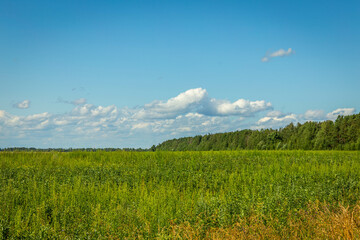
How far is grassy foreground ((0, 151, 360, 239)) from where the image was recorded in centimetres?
646

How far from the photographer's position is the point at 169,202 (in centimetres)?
843

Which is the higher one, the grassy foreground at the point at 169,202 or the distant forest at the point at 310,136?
the distant forest at the point at 310,136

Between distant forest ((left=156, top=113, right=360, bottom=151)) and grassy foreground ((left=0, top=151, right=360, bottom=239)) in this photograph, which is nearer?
grassy foreground ((left=0, top=151, right=360, bottom=239))

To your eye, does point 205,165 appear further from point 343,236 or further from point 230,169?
point 343,236

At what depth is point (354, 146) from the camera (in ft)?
120

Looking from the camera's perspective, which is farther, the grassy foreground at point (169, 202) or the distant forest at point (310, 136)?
the distant forest at point (310, 136)

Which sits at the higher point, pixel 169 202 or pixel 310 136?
pixel 310 136

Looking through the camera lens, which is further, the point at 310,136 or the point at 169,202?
the point at 310,136

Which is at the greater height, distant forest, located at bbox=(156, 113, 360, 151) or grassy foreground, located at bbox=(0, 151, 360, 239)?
distant forest, located at bbox=(156, 113, 360, 151)

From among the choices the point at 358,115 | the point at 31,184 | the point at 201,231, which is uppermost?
the point at 358,115

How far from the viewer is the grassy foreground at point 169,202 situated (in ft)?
21.2

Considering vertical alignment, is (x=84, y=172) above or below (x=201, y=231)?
above

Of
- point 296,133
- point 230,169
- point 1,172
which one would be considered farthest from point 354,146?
point 1,172

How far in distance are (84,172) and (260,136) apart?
153 feet
